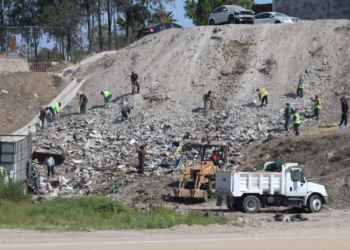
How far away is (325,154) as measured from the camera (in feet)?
81.7

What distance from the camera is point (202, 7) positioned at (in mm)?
63500

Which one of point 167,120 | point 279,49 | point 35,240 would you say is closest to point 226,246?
point 35,240

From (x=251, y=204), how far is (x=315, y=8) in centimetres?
3138

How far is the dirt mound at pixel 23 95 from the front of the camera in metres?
35.4

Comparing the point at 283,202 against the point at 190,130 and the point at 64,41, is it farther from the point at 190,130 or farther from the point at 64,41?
the point at 64,41

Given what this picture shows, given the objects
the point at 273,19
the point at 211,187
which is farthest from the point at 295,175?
the point at 273,19

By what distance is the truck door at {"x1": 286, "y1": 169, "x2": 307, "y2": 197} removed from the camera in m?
20.3

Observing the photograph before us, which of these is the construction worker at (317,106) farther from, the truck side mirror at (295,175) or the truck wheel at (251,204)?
the truck wheel at (251,204)

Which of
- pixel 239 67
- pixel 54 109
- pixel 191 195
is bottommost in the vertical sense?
pixel 191 195

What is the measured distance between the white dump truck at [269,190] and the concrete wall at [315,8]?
2881 centimetres

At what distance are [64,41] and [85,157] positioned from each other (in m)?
24.1

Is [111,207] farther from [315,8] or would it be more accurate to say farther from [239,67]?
[315,8]

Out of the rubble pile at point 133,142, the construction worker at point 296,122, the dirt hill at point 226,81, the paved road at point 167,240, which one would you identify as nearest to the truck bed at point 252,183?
the rubble pile at point 133,142

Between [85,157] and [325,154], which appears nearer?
[325,154]
